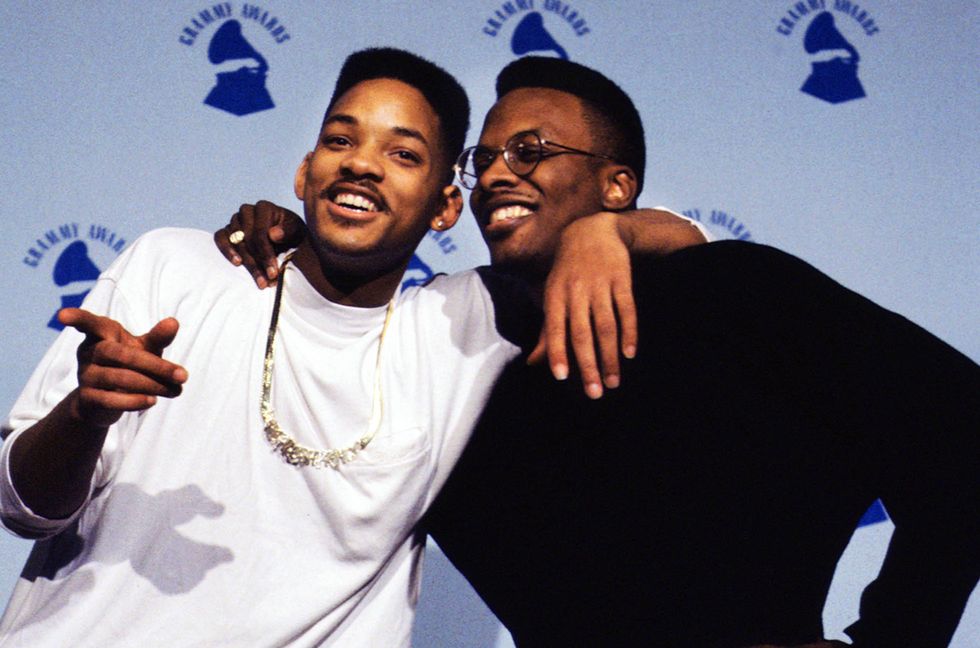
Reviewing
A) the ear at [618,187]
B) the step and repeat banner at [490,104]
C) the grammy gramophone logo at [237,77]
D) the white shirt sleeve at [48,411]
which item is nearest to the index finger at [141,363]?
the white shirt sleeve at [48,411]

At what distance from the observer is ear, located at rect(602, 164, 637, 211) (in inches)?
51.7

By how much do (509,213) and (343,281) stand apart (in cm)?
26

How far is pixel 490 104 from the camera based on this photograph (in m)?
1.74

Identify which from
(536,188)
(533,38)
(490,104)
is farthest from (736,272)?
(533,38)

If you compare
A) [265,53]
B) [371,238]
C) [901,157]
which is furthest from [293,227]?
[901,157]

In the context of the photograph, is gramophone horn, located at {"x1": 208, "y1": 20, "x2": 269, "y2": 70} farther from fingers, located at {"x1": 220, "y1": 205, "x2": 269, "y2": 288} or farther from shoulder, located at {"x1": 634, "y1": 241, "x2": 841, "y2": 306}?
shoulder, located at {"x1": 634, "y1": 241, "x2": 841, "y2": 306}

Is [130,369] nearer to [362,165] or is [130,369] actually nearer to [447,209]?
[362,165]

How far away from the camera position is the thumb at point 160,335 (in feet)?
2.44

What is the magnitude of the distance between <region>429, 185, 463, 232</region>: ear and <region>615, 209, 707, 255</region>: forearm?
0.98ft

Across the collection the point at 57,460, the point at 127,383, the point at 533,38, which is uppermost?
the point at 533,38

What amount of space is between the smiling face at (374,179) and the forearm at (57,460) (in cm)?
41

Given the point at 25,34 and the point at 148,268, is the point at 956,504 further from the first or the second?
the point at 25,34

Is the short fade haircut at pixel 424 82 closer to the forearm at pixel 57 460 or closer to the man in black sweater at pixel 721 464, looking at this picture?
the man in black sweater at pixel 721 464

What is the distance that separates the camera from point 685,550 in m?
0.88
